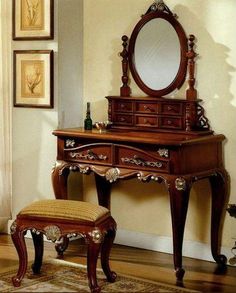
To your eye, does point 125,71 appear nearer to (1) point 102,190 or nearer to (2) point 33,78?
(2) point 33,78

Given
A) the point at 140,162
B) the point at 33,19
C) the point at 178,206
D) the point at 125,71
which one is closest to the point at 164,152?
the point at 140,162

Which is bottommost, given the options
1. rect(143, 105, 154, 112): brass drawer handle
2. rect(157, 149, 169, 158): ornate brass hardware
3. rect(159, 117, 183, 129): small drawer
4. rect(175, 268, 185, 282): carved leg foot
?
rect(175, 268, 185, 282): carved leg foot

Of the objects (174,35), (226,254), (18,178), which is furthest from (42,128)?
(226,254)

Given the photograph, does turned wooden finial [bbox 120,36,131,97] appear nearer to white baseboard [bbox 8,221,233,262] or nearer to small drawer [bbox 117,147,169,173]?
small drawer [bbox 117,147,169,173]

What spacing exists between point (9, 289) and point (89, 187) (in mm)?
1493

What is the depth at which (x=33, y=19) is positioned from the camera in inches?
203

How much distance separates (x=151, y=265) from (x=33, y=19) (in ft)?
6.77

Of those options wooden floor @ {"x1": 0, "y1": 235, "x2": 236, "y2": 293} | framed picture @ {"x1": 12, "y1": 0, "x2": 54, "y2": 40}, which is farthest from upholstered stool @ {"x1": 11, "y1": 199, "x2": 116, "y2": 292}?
framed picture @ {"x1": 12, "y1": 0, "x2": 54, "y2": 40}

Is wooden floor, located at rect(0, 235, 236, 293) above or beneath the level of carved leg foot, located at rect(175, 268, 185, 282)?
beneath

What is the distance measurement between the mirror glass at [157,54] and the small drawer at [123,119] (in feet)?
0.90

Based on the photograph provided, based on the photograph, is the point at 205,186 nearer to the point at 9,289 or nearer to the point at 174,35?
the point at 174,35

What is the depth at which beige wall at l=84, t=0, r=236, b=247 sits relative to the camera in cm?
455

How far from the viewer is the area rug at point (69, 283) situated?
4.00 meters

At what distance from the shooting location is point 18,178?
5.40m
